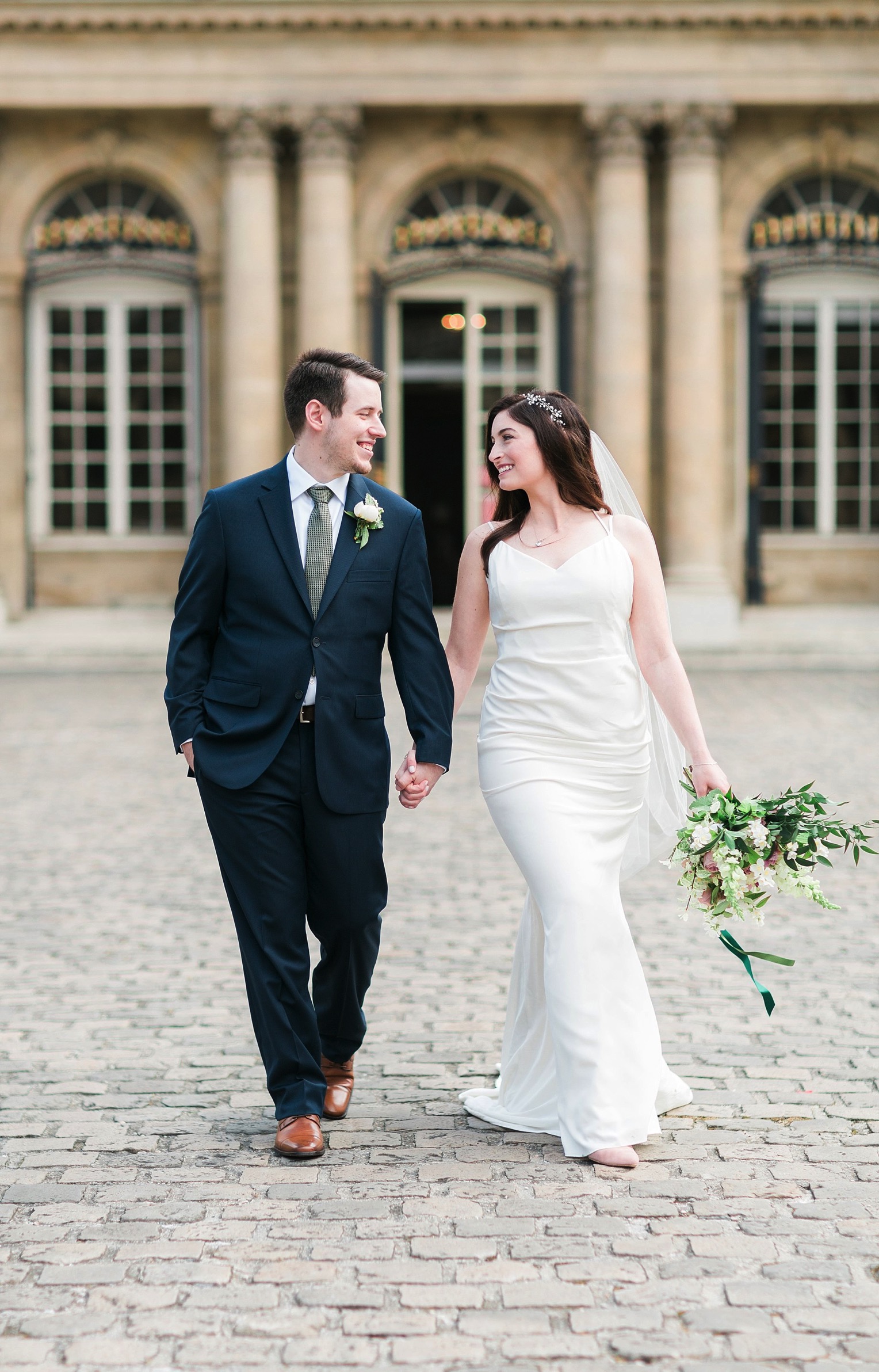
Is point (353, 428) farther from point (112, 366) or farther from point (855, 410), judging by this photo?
point (855, 410)

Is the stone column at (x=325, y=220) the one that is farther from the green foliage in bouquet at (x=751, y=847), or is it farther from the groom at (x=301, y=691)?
the green foliage in bouquet at (x=751, y=847)

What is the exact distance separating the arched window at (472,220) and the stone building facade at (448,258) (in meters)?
0.03

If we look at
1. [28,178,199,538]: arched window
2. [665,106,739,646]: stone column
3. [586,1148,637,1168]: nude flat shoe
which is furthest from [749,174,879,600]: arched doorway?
[586,1148,637,1168]: nude flat shoe

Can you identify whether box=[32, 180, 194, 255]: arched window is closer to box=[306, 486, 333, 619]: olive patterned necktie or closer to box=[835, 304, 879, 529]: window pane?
box=[835, 304, 879, 529]: window pane

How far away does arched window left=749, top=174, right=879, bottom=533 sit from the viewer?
18.9 m

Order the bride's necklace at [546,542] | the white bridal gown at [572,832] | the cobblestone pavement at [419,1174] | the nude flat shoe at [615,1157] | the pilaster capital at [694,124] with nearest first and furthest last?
the cobblestone pavement at [419,1174]
the nude flat shoe at [615,1157]
the white bridal gown at [572,832]
the bride's necklace at [546,542]
the pilaster capital at [694,124]

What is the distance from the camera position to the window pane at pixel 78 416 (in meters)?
19.3

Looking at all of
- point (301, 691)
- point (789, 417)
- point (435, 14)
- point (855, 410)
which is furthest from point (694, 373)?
point (301, 691)

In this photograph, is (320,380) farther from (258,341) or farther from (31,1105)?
(258,341)

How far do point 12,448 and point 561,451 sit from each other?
15.9m

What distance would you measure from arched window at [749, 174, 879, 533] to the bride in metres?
15.3

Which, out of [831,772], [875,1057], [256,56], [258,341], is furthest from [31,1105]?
[256,56]

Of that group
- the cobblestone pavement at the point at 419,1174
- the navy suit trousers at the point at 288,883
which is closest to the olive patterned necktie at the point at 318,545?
the navy suit trousers at the point at 288,883

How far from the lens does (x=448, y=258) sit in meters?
18.8
